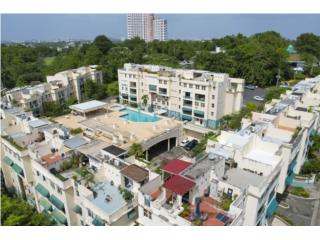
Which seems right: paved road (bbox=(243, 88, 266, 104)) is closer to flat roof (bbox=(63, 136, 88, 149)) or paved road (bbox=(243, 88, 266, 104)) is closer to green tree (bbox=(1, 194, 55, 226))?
flat roof (bbox=(63, 136, 88, 149))

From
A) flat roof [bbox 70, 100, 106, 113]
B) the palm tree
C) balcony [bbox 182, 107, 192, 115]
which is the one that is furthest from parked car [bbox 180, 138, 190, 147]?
flat roof [bbox 70, 100, 106, 113]

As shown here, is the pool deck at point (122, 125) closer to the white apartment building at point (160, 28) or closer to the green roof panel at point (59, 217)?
the green roof panel at point (59, 217)

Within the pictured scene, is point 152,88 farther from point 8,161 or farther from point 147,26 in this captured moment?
point 147,26

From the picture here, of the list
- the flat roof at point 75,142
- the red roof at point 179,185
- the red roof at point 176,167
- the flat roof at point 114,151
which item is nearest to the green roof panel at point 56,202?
the flat roof at point 75,142

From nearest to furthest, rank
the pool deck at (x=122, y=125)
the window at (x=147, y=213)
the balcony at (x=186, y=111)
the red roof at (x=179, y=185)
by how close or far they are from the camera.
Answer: the red roof at (x=179, y=185) < the window at (x=147, y=213) < the pool deck at (x=122, y=125) < the balcony at (x=186, y=111)

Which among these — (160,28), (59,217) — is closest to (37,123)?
(59,217)
